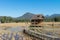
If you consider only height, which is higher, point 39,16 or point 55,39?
point 39,16

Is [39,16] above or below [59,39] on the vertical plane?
above

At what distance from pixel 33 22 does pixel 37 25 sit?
1409 mm

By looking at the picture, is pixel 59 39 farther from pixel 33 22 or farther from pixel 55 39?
pixel 33 22

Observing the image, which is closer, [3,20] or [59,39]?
[59,39]

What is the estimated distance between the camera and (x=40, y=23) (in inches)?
1275

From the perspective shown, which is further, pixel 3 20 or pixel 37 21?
pixel 3 20

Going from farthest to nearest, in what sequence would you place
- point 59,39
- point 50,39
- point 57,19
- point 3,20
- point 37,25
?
point 3,20 < point 57,19 < point 37,25 < point 50,39 < point 59,39

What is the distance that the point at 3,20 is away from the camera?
191 ft

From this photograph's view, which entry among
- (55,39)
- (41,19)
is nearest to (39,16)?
(41,19)

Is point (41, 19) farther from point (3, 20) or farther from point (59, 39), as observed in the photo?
point (3, 20)

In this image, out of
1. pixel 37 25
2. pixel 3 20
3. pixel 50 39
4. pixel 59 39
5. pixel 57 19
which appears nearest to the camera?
pixel 59 39

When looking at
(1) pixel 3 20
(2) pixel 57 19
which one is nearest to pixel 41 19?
(2) pixel 57 19

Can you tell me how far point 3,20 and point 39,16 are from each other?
27.7 meters

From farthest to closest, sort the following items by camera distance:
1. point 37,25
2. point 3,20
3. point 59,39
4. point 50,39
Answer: point 3,20 < point 37,25 < point 50,39 < point 59,39
